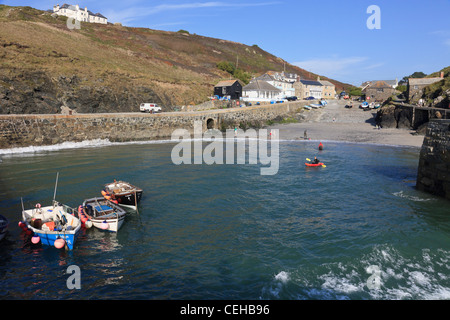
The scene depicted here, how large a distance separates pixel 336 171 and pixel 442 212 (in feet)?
41.0

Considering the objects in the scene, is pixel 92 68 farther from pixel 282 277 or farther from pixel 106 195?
pixel 282 277

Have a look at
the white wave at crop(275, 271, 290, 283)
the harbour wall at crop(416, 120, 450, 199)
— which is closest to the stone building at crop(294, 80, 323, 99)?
the harbour wall at crop(416, 120, 450, 199)

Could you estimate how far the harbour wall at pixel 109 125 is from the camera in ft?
135

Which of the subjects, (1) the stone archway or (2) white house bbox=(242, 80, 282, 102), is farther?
(2) white house bbox=(242, 80, 282, 102)

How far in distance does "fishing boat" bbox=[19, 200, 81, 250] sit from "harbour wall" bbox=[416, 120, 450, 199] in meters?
24.9

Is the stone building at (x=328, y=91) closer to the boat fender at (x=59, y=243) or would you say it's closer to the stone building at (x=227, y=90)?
the stone building at (x=227, y=90)

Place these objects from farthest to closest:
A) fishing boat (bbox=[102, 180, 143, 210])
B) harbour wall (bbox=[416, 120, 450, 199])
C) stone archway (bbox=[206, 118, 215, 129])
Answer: stone archway (bbox=[206, 118, 215, 129]), harbour wall (bbox=[416, 120, 450, 199]), fishing boat (bbox=[102, 180, 143, 210])

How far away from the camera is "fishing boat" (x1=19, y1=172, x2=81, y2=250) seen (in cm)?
1625

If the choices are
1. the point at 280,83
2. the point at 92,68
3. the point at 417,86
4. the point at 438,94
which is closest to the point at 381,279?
the point at 438,94

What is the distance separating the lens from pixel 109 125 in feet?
163

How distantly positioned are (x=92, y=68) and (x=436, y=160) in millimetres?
61972

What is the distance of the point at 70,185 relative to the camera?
26.7 metres

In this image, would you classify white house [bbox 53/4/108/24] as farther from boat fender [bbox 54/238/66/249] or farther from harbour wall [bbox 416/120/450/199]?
harbour wall [bbox 416/120/450/199]

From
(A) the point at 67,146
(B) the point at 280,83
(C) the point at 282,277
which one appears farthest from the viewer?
(B) the point at 280,83
